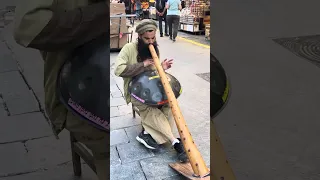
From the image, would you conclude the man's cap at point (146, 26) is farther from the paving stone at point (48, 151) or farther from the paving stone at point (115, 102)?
the paving stone at point (48, 151)

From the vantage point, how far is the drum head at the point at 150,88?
1.60 meters

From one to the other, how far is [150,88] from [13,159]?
3.26 ft

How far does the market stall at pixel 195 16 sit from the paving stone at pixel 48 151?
1.50ft

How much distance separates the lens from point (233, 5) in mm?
624

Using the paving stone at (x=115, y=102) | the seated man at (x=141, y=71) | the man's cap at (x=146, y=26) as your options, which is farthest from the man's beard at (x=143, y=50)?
the paving stone at (x=115, y=102)

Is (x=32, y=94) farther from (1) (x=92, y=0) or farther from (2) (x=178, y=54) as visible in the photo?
(2) (x=178, y=54)

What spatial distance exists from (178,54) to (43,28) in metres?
0.75

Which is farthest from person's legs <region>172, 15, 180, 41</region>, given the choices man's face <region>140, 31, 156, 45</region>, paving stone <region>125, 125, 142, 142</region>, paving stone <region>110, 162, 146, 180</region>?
paving stone <region>125, 125, 142, 142</region>

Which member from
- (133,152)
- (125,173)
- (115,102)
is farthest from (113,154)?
(133,152)

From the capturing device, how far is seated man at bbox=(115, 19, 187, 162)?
1.33 metres

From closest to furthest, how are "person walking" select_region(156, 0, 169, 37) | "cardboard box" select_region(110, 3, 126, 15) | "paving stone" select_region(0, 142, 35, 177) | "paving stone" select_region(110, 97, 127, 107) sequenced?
1. "cardboard box" select_region(110, 3, 126, 15)
2. "paving stone" select_region(0, 142, 35, 177)
3. "paving stone" select_region(110, 97, 127, 107)
4. "person walking" select_region(156, 0, 169, 37)

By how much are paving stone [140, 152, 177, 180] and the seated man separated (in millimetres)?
83

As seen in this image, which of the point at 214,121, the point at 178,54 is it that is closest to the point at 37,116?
the point at 214,121

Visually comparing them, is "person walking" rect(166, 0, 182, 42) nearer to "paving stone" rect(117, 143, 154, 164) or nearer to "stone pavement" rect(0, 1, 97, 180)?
"stone pavement" rect(0, 1, 97, 180)
